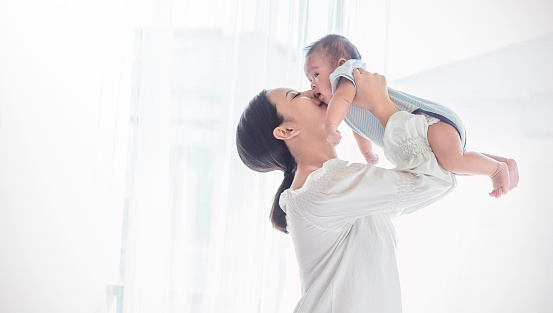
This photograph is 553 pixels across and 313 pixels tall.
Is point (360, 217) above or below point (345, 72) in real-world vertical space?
below

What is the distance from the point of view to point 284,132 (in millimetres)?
1162

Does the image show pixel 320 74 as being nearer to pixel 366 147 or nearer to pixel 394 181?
pixel 366 147

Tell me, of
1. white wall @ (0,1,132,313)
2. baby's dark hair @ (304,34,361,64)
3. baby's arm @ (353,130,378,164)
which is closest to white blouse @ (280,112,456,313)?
baby's arm @ (353,130,378,164)

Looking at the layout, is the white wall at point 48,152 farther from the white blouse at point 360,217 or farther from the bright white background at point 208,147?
the white blouse at point 360,217

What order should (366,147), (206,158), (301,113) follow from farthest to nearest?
(206,158) < (366,147) < (301,113)

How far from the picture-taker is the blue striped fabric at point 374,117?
1.00m

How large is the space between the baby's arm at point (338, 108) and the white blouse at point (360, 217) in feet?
0.29

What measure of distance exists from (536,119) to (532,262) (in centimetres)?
60

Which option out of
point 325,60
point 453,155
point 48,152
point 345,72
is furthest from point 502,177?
point 48,152

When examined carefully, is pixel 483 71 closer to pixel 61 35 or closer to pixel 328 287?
pixel 328 287

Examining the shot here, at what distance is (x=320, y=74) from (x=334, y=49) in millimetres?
77

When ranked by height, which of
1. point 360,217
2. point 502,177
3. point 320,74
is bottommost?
point 360,217

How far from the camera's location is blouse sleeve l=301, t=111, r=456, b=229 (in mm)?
938

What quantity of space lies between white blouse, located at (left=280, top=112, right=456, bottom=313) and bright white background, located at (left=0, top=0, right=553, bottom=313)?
1.05 m
